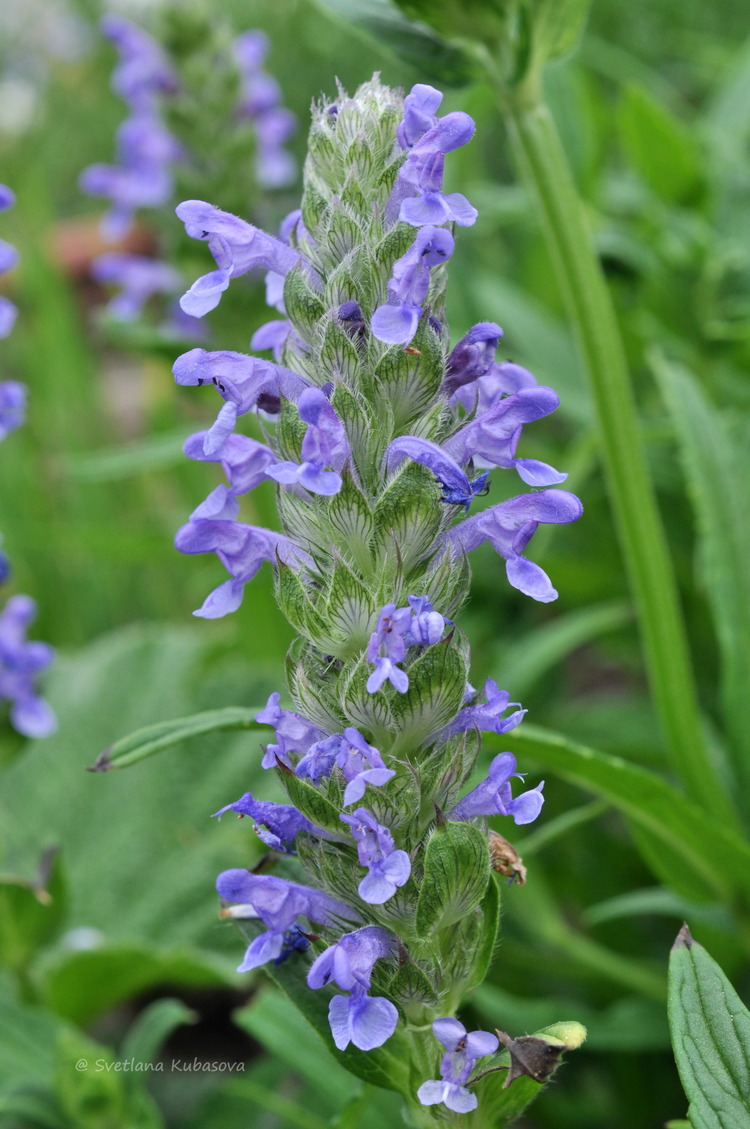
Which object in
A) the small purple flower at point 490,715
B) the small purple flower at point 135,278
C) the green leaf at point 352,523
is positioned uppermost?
the small purple flower at point 135,278

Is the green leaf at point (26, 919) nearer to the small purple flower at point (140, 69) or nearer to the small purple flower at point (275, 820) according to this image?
the small purple flower at point (275, 820)

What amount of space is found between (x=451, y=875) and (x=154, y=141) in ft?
5.22

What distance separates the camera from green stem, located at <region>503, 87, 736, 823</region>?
1.03 meters

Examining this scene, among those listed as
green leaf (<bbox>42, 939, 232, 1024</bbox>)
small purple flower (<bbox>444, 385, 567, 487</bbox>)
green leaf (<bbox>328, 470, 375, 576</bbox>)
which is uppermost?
small purple flower (<bbox>444, 385, 567, 487</bbox>)

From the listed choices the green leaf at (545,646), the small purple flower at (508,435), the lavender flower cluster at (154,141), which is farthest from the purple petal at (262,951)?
the lavender flower cluster at (154,141)

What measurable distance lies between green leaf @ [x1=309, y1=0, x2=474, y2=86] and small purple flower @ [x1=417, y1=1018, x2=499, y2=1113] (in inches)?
34.0

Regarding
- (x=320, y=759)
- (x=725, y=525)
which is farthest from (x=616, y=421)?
(x=320, y=759)

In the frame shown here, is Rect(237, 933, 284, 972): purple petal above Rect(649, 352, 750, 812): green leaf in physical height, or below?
below

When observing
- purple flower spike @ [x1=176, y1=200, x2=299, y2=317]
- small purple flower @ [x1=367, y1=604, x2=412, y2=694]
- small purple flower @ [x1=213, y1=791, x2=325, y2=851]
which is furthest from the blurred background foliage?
purple flower spike @ [x1=176, y1=200, x2=299, y2=317]

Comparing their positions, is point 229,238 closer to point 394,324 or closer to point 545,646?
point 394,324

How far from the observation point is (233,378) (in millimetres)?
659

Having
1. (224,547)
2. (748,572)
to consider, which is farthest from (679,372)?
(224,547)

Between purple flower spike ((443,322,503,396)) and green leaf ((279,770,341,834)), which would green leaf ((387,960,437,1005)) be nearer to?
green leaf ((279,770,341,834))

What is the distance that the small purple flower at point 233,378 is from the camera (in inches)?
24.9
